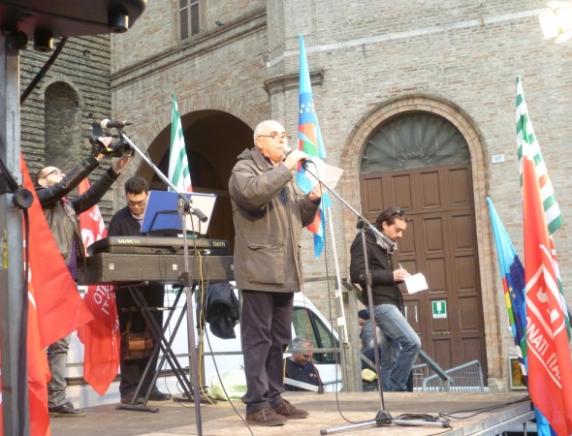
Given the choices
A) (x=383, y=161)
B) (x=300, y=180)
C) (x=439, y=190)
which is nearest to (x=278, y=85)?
(x=383, y=161)

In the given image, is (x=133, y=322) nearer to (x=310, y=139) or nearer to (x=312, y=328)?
(x=312, y=328)

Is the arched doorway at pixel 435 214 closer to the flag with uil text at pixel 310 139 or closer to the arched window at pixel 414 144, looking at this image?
the arched window at pixel 414 144

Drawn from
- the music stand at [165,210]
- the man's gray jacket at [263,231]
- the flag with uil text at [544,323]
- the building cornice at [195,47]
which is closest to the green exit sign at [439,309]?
the building cornice at [195,47]

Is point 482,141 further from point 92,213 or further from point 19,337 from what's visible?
point 19,337

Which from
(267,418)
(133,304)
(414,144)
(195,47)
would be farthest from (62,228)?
(195,47)

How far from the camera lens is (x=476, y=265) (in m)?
13.3

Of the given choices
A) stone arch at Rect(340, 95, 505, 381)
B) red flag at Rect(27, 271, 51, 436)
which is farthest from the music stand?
stone arch at Rect(340, 95, 505, 381)

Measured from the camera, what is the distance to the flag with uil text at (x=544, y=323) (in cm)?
503

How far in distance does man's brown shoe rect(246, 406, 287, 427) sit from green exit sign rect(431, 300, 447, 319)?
31.1ft

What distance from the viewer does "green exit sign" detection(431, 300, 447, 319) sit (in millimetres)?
13359

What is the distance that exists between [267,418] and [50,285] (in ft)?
5.61

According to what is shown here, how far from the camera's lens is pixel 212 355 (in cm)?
518

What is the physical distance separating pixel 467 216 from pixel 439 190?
701mm

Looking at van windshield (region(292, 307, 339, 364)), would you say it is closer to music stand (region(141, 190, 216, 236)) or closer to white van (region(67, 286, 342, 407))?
white van (region(67, 286, 342, 407))
